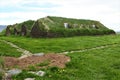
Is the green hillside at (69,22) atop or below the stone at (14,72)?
atop

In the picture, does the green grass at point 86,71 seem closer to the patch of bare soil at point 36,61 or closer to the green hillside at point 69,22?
the patch of bare soil at point 36,61

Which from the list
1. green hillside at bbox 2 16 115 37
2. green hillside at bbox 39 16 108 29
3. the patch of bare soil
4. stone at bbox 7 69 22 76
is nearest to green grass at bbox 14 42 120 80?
stone at bbox 7 69 22 76

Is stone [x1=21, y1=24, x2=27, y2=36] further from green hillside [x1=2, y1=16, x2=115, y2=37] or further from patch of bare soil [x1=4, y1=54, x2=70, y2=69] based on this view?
patch of bare soil [x1=4, y1=54, x2=70, y2=69]

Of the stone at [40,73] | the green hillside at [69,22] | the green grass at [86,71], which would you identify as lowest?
the green grass at [86,71]

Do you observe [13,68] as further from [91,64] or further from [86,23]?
[86,23]

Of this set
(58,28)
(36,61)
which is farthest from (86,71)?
(58,28)

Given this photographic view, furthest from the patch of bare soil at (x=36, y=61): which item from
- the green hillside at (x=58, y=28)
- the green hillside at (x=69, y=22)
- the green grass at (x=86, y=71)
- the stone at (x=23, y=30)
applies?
the stone at (x=23, y=30)

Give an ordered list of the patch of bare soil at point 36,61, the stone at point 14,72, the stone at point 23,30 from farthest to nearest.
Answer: the stone at point 23,30
the patch of bare soil at point 36,61
the stone at point 14,72

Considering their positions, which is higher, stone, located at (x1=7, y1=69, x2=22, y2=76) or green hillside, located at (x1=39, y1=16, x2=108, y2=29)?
green hillside, located at (x1=39, y1=16, x2=108, y2=29)

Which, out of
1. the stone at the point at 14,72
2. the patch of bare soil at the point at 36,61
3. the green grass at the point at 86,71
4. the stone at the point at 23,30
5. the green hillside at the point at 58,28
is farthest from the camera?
the stone at the point at 23,30

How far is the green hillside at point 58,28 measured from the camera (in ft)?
247

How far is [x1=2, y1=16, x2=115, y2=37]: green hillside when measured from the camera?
75269mm

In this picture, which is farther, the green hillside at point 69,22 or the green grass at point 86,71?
the green hillside at point 69,22

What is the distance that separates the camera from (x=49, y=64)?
30578 millimetres
